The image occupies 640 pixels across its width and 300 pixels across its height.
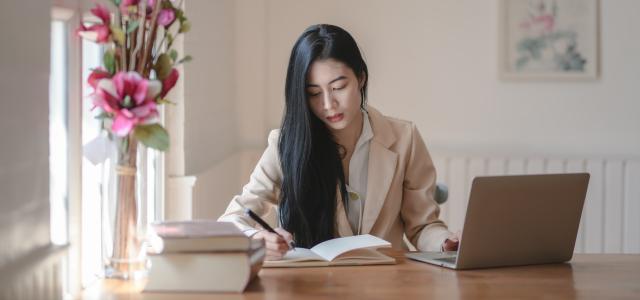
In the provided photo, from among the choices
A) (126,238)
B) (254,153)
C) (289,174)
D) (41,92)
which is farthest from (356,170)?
(254,153)

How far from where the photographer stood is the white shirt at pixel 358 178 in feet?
8.93

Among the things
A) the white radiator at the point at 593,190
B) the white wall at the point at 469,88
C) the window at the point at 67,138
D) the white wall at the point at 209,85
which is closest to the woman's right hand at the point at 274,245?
the window at the point at 67,138

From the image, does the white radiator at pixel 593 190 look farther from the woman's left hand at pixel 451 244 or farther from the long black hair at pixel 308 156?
the woman's left hand at pixel 451 244

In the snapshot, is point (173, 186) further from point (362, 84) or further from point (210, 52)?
point (362, 84)

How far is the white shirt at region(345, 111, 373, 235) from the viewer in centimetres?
272

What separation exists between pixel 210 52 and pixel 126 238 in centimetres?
234

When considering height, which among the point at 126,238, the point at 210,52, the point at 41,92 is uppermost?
the point at 210,52

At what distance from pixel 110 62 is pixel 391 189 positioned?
1.14 m

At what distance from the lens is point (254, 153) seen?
507cm

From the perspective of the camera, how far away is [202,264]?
73.9 inches

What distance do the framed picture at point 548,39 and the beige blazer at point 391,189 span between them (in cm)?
241

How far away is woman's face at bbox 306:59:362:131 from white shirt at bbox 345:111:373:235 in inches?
5.8

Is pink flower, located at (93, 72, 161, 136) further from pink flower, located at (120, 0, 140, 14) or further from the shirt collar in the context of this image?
the shirt collar

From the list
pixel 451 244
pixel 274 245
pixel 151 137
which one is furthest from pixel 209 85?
pixel 151 137
